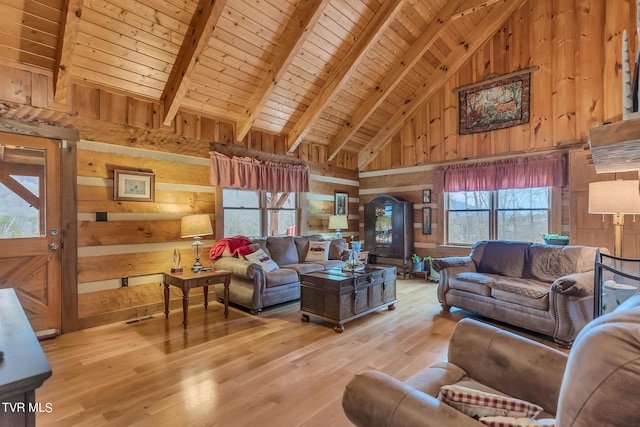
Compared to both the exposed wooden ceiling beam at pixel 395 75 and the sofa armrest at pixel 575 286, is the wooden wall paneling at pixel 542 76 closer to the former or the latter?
the exposed wooden ceiling beam at pixel 395 75

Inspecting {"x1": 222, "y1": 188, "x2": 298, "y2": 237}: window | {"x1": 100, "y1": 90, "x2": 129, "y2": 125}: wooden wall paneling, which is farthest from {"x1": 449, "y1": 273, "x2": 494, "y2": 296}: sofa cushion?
{"x1": 100, "y1": 90, "x2": 129, "y2": 125}: wooden wall paneling

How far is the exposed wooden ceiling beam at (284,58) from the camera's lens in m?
3.90

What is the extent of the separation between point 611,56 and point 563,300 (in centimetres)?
382

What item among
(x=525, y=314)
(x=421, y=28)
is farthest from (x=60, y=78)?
(x=525, y=314)

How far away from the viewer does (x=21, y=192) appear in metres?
3.27

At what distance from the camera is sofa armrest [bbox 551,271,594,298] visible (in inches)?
115

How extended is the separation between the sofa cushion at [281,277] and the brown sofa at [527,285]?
1922mm

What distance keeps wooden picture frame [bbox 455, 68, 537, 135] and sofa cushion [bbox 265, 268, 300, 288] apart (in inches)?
160

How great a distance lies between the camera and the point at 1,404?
919mm

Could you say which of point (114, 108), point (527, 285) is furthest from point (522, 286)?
point (114, 108)

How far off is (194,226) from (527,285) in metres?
3.85

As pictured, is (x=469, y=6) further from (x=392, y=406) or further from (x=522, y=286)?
(x=392, y=406)

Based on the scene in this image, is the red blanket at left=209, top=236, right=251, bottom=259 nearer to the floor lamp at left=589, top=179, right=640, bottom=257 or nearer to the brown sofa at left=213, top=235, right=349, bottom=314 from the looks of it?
the brown sofa at left=213, top=235, right=349, bottom=314

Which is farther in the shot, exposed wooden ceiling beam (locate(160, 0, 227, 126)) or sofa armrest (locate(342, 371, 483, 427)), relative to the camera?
exposed wooden ceiling beam (locate(160, 0, 227, 126))
